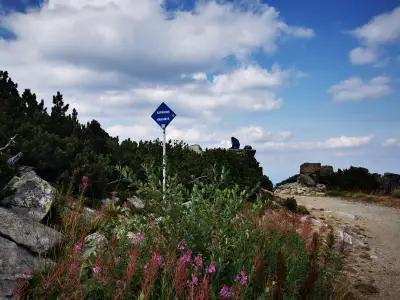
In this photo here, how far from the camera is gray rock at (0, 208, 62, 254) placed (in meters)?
5.85

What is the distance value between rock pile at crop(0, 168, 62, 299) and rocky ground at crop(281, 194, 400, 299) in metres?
4.49

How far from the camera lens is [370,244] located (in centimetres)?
1176

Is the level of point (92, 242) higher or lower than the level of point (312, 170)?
lower

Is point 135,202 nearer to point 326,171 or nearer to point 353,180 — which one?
point 353,180

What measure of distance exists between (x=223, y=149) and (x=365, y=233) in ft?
21.1

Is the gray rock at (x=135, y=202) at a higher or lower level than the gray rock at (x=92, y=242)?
higher

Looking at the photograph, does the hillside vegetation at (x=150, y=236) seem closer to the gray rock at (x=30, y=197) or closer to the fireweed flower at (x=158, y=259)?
the fireweed flower at (x=158, y=259)

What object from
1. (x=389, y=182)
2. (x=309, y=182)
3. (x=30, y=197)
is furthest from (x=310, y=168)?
(x=30, y=197)

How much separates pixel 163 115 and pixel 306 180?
55.8 ft

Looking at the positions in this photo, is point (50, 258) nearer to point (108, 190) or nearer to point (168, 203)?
point (168, 203)

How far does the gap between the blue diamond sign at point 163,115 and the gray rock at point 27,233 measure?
7117 mm

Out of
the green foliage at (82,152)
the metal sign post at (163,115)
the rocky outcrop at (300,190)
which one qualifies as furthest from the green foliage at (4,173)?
the rocky outcrop at (300,190)

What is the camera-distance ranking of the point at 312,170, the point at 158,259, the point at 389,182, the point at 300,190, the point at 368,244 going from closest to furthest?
the point at 158,259 < the point at 368,244 < the point at 389,182 < the point at 300,190 < the point at 312,170

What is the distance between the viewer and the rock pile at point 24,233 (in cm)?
518
